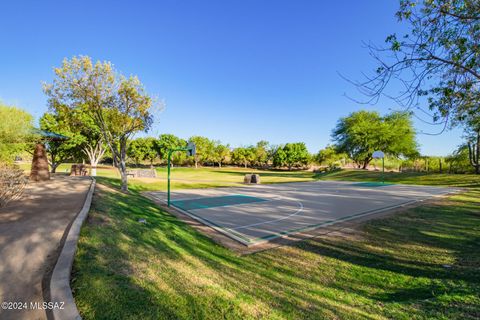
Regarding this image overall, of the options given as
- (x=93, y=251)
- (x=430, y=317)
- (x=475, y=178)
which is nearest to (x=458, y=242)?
→ (x=430, y=317)

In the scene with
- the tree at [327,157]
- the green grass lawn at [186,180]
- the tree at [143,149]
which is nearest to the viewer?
the green grass lawn at [186,180]

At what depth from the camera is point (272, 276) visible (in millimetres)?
4641

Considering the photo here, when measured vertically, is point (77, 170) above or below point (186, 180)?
above

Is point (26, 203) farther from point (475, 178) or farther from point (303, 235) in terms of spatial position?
point (475, 178)

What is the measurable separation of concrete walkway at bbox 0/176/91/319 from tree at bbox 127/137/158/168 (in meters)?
59.4

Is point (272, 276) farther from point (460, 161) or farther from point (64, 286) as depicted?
point (460, 161)

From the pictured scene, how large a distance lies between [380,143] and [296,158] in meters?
30.7

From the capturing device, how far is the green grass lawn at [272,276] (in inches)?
114

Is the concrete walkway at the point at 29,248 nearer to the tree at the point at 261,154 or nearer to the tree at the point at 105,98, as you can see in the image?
the tree at the point at 105,98

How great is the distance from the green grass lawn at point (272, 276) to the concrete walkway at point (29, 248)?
0.41 meters

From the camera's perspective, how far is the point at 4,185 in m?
6.52

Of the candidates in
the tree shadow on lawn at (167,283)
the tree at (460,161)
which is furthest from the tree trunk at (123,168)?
the tree at (460,161)

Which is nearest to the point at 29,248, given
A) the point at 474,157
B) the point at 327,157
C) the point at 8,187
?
the point at 8,187

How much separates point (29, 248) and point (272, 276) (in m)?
4.46
